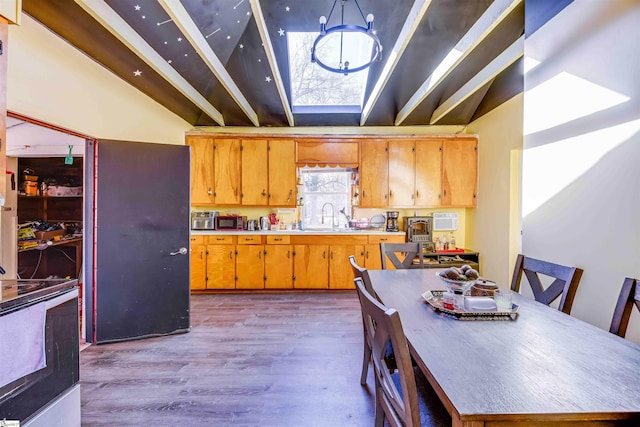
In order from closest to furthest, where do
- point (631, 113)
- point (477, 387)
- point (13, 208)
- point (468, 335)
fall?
point (477, 387) → point (468, 335) → point (631, 113) → point (13, 208)

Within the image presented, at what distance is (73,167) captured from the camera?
13.0 feet

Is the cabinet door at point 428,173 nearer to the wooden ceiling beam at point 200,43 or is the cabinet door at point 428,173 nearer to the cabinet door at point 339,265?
the cabinet door at point 339,265

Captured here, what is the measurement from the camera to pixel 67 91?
2473 millimetres

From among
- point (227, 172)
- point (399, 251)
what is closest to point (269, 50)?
point (227, 172)

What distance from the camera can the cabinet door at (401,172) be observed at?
448 cm

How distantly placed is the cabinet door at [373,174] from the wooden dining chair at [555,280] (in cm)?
248

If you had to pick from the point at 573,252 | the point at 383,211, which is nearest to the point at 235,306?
the point at 383,211

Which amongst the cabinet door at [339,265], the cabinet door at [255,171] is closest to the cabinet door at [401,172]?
the cabinet door at [339,265]

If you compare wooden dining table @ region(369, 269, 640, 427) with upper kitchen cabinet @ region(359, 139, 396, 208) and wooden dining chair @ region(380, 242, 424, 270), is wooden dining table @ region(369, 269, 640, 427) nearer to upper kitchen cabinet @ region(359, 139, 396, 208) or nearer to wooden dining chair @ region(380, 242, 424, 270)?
wooden dining chair @ region(380, 242, 424, 270)

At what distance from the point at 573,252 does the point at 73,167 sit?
571 cm

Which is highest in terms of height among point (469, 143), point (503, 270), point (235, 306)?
point (469, 143)

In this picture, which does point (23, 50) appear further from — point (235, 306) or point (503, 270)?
point (503, 270)

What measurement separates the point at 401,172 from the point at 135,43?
361 cm

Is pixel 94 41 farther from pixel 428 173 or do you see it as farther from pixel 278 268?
pixel 428 173
